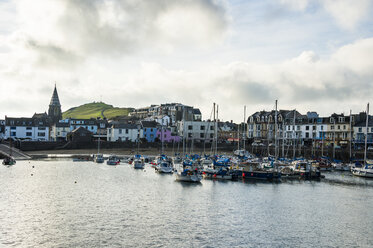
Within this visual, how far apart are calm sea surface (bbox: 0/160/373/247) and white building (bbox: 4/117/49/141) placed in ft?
287

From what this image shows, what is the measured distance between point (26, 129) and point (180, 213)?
12285 cm

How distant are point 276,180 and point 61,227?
45.3m

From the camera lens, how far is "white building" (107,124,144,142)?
145375mm

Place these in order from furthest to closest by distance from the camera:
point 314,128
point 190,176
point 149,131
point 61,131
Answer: point 61,131
point 149,131
point 314,128
point 190,176

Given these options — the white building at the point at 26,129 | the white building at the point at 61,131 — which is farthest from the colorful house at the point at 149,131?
the white building at the point at 26,129

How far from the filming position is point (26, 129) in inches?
5896

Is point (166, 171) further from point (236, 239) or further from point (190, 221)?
point (236, 239)

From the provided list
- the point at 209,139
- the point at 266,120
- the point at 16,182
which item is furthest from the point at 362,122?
the point at 16,182

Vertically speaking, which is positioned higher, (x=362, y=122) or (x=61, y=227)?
(x=362, y=122)

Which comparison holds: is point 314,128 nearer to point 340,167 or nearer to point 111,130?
point 340,167

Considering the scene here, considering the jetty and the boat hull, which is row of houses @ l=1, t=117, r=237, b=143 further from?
the boat hull

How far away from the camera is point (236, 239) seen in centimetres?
3372

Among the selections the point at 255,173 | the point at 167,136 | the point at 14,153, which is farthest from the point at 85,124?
Answer: the point at 255,173

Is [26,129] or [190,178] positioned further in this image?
[26,129]
